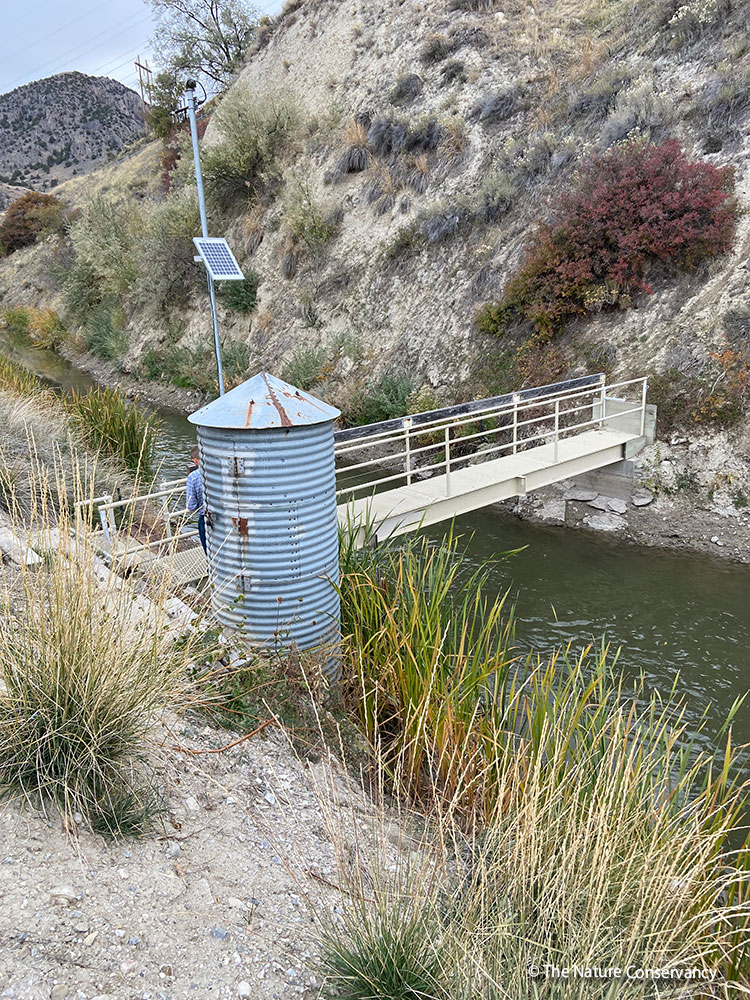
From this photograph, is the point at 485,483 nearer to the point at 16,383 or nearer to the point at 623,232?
→ the point at 623,232

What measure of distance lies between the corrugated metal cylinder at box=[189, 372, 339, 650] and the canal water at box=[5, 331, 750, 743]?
10.1 feet

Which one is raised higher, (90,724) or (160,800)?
(90,724)

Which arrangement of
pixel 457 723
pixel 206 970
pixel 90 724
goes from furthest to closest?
pixel 457 723 < pixel 90 724 < pixel 206 970

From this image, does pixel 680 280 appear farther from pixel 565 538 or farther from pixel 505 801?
pixel 505 801

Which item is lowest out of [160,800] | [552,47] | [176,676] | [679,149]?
[160,800]

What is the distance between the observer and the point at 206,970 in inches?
106

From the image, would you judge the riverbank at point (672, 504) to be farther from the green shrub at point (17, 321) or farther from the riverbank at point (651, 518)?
the green shrub at point (17, 321)

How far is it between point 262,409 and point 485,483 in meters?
5.61

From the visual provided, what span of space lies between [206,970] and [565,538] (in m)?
10.0

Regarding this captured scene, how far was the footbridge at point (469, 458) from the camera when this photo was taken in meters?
8.13


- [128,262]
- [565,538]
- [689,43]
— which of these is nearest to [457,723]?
[565,538]

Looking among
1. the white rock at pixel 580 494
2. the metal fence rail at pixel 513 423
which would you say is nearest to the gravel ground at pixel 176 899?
the metal fence rail at pixel 513 423

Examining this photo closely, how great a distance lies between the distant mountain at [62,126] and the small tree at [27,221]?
54530 mm

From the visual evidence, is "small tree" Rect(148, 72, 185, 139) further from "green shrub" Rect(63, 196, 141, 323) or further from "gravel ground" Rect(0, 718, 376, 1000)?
"gravel ground" Rect(0, 718, 376, 1000)
